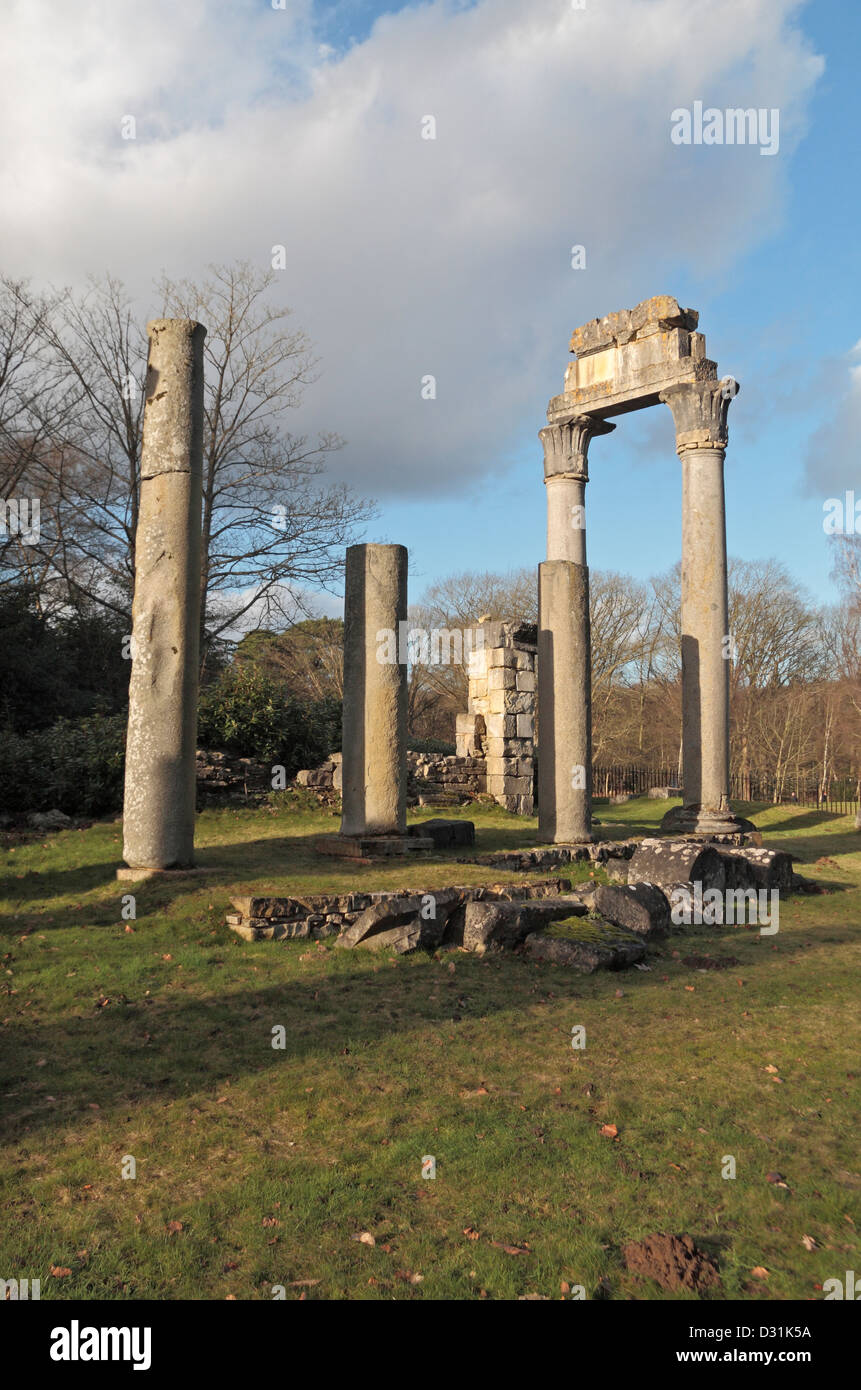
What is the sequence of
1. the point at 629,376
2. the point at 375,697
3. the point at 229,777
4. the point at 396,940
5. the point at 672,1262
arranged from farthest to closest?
the point at 629,376 → the point at 229,777 → the point at 375,697 → the point at 396,940 → the point at 672,1262

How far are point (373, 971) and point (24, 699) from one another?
14.2 metres

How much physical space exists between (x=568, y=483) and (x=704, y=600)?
12.1ft

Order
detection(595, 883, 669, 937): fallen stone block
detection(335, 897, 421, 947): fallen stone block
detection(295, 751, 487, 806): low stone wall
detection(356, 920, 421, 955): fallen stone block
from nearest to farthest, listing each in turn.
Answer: detection(356, 920, 421, 955): fallen stone block
detection(335, 897, 421, 947): fallen stone block
detection(595, 883, 669, 937): fallen stone block
detection(295, 751, 487, 806): low stone wall

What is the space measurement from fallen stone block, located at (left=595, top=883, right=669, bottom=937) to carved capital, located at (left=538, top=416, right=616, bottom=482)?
Answer: 11.0m

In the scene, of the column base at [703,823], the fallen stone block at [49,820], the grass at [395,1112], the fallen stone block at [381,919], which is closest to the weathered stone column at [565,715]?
the column base at [703,823]

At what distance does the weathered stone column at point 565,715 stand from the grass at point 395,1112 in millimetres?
4288

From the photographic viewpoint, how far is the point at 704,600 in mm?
17078

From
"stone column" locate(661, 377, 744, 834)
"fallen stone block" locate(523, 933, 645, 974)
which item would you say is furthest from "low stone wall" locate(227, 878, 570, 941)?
"stone column" locate(661, 377, 744, 834)

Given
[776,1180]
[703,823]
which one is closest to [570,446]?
[703,823]

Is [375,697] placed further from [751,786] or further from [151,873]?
[751,786]

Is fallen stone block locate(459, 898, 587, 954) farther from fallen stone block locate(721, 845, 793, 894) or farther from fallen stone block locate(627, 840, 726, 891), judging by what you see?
fallen stone block locate(721, 845, 793, 894)

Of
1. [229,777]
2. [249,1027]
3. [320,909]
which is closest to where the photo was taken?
[249,1027]

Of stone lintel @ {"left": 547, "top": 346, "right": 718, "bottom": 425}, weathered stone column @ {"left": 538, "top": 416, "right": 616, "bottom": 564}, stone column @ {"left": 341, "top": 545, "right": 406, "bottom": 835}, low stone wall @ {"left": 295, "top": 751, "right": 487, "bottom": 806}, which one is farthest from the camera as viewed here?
weathered stone column @ {"left": 538, "top": 416, "right": 616, "bottom": 564}

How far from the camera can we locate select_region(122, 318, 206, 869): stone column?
984cm
